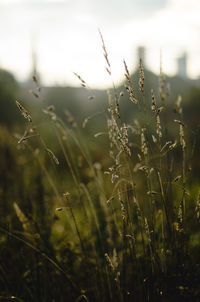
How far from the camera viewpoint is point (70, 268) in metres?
1.89

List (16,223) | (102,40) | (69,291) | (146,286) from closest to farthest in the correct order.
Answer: (102,40) → (146,286) → (69,291) → (16,223)

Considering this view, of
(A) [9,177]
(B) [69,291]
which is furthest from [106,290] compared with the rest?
(A) [9,177]

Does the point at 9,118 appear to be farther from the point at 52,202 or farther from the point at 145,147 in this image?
the point at 145,147

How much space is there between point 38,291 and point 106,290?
1.29ft

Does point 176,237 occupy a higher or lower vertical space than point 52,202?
lower

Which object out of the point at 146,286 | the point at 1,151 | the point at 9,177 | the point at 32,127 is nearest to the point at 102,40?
the point at 32,127

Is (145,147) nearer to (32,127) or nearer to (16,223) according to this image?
(32,127)

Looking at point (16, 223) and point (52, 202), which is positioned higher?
point (52, 202)

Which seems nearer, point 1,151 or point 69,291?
point 69,291

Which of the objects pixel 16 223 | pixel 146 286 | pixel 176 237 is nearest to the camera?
pixel 146 286

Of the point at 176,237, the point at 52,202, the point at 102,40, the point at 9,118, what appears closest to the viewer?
the point at 102,40

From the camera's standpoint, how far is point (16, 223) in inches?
84.4

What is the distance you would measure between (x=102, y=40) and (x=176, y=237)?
112 cm

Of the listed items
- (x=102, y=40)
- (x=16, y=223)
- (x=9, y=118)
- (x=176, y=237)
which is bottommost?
(x=176, y=237)
